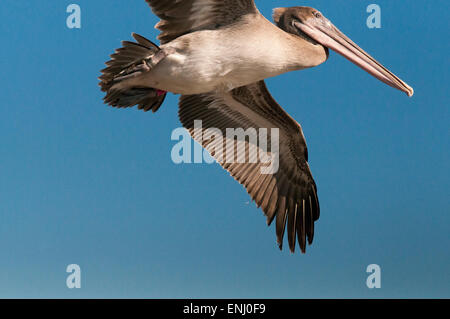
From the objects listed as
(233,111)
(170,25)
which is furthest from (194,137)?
(170,25)

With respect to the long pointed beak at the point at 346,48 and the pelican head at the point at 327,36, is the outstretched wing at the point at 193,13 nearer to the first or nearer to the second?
the pelican head at the point at 327,36

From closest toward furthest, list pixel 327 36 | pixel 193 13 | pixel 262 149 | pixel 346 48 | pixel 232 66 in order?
pixel 232 66
pixel 193 13
pixel 327 36
pixel 346 48
pixel 262 149

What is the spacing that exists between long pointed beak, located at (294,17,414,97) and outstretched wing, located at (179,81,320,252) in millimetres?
1036

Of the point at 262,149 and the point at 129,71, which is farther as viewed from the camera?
the point at 262,149

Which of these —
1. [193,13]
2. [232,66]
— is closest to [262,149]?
[232,66]

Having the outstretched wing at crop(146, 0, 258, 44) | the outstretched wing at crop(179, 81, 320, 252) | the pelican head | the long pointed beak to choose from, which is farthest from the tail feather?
the long pointed beak

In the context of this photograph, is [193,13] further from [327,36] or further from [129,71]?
[327,36]

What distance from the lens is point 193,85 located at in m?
7.08

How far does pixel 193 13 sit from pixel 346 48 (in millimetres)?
2051

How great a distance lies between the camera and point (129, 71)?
7.02m

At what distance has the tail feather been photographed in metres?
6.96

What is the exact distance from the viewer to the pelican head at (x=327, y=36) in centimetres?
783

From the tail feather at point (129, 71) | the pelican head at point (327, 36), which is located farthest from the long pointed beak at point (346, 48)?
the tail feather at point (129, 71)
